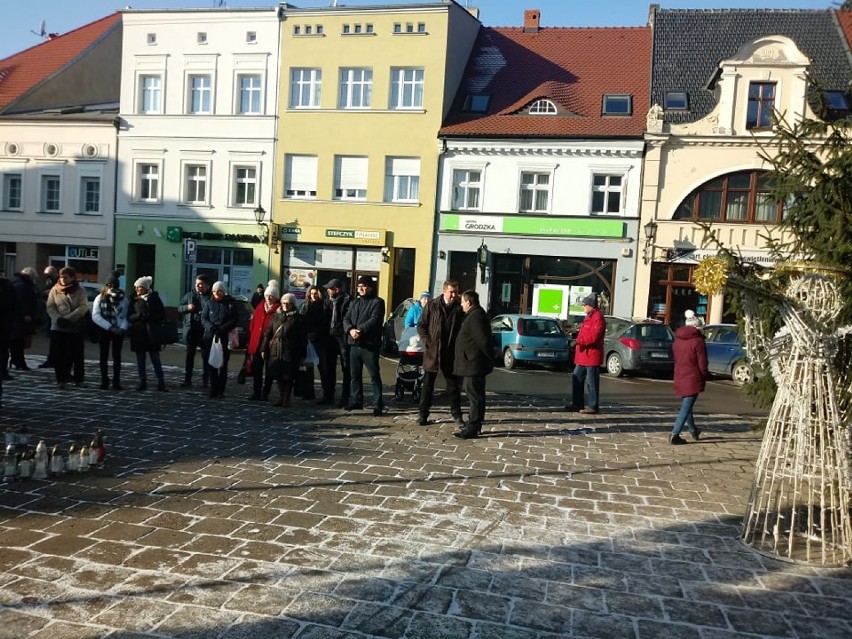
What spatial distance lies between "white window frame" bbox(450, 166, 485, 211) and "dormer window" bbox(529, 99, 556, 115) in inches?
125

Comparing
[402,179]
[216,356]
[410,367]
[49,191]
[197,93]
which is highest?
[197,93]

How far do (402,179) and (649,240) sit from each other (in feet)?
30.4

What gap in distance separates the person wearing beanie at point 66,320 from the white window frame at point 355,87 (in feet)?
61.1

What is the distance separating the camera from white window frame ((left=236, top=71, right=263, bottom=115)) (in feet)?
94.8

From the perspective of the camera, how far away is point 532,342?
19000 millimetres

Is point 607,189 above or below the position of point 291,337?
above

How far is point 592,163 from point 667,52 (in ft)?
19.9

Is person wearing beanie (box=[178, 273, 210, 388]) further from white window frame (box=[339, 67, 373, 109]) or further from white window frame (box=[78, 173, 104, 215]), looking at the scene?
white window frame (box=[78, 173, 104, 215])

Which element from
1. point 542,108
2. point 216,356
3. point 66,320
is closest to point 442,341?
point 216,356

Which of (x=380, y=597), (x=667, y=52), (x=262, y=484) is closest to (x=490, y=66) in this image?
(x=667, y=52)

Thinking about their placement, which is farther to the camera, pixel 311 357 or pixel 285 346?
pixel 311 357

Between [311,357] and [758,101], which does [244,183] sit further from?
[311,357]

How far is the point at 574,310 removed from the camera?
86.7ft

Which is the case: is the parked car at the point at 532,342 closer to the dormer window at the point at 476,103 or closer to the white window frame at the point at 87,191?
the dormer window at the point at 476,103
